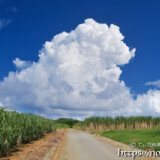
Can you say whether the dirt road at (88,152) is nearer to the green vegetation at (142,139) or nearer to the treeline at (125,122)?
the green vegetation at (142,139)

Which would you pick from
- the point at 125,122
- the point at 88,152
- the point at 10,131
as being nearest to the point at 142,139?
the point at 88,152

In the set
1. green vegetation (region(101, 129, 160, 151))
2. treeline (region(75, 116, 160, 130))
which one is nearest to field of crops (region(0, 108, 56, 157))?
green vegetation (region(101, 129, 160, 151))

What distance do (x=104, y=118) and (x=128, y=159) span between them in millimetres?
43769

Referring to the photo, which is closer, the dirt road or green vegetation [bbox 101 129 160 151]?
the dirt road

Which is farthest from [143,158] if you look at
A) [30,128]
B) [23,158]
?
[30,128]

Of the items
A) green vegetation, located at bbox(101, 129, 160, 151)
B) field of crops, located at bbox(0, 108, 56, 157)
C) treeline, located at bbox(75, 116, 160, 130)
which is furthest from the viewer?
treeline, located at bbox(75, 116, 160, 130)

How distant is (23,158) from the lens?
10.4 m

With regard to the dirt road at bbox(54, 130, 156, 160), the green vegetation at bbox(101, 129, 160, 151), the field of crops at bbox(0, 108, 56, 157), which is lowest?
the dirt road at bbox(54, 130, 156, 160)

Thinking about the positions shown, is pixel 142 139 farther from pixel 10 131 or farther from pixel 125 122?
pixel 125 122

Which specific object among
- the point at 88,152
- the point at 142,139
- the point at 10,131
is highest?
the point at 10,131

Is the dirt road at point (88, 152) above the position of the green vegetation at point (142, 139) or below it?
below

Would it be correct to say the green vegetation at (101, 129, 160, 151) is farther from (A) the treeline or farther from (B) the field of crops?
(A) the treeline

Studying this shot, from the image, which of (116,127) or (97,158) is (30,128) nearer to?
(97,158)

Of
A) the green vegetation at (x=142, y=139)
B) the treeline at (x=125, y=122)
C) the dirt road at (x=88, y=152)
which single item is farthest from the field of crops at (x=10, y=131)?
the treeline at (x=125, y=122)
